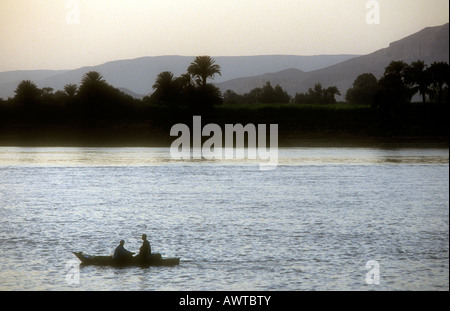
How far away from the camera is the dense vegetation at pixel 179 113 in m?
148

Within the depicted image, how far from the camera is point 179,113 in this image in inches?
6078

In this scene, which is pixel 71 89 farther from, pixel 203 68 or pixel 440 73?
pixel 440 73

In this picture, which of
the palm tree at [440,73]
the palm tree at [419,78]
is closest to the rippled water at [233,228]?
the palm tree at [419,78]

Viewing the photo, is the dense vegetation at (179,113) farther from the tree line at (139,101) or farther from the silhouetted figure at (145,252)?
the silhouetted figure at (145,252)

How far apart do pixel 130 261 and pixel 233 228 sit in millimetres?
16853

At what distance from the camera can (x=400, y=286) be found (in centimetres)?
3272

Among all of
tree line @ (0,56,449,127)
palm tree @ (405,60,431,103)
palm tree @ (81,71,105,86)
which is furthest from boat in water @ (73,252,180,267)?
palm tree @ (405,60,431,103)

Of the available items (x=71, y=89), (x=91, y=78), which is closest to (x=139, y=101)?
(x=91, y=78)

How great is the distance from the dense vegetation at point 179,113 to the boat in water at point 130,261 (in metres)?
113

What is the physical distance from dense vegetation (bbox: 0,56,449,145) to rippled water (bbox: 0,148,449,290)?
138 feet
